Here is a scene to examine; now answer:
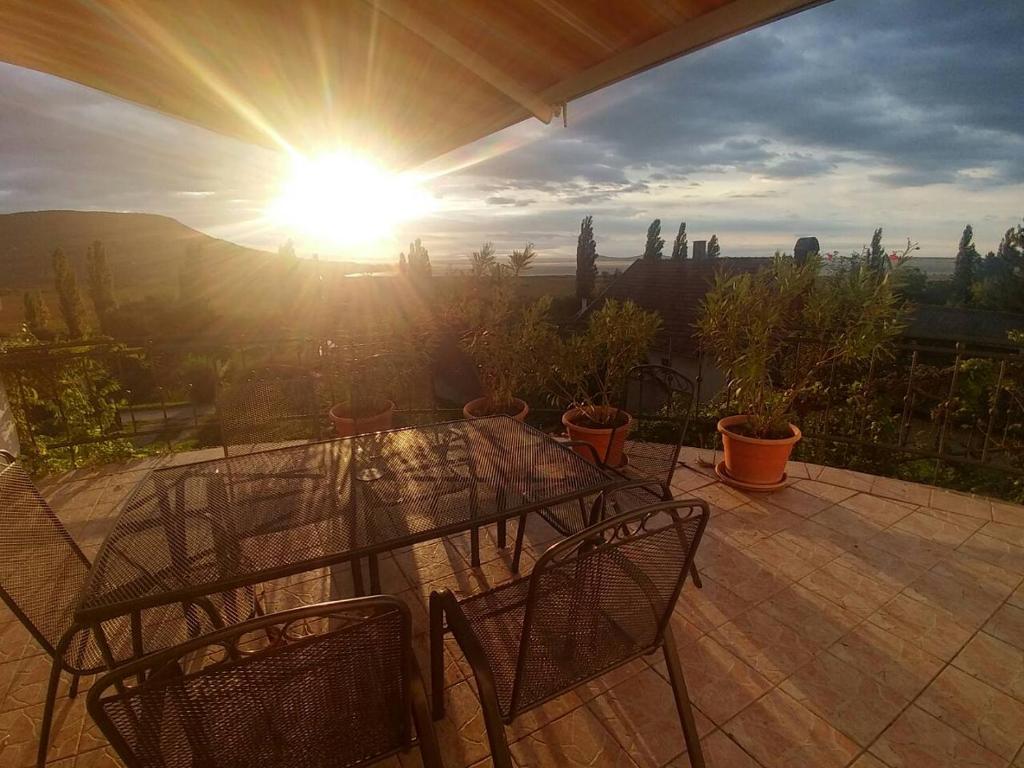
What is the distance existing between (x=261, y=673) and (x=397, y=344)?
318 centimetres

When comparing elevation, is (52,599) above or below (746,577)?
above

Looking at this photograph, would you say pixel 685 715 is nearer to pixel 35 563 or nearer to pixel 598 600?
pixel 598 600

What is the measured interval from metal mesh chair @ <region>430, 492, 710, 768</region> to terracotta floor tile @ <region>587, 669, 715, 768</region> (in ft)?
0.62

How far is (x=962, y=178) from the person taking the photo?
70.3 ft

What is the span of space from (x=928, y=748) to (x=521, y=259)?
3.24m

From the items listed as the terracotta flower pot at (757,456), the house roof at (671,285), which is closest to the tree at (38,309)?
the house roof at (671,285)

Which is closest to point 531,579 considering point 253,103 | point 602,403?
point 602,403

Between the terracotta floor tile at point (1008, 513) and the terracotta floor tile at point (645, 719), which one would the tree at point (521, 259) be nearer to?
the terracotta floor tile at point (645, 719)

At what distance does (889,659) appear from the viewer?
1829mm

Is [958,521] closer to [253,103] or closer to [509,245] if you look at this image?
[509,245]

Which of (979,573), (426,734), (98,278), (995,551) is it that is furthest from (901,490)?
(98,278)

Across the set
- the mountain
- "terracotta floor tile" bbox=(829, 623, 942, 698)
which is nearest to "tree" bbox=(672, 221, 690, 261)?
the mountain

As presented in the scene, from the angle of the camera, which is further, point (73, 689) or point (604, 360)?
point (604, 360)

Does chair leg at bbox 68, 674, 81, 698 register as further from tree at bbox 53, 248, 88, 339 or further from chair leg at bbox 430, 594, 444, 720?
tree at bbox 53, 248, 88, 339
